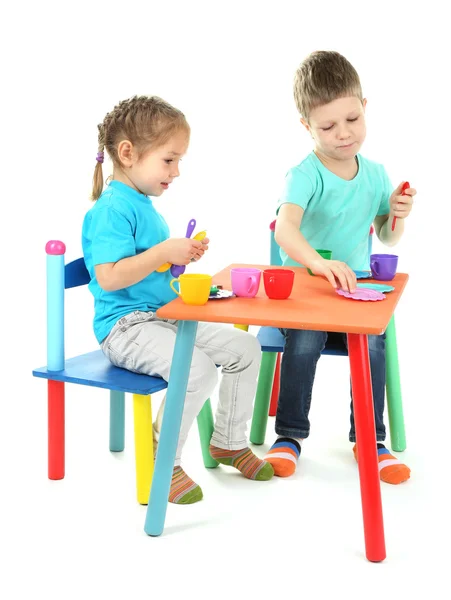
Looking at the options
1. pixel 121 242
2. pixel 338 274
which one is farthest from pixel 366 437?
pixel 121 242

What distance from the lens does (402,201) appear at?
274cm

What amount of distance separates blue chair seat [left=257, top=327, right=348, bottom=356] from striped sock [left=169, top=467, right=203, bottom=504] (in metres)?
0.47

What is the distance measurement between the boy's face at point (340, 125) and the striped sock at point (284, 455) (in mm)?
907

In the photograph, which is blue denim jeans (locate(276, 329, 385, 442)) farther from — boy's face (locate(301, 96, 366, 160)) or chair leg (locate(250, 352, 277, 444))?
boy's face (locate(301, 96, 366, 160))

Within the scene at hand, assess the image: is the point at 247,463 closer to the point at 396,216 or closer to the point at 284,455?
the point at 284,455

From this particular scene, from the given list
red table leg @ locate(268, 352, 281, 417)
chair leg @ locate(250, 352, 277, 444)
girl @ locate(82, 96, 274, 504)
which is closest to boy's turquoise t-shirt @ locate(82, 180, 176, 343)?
girl @ locate(82, 96, 274, 504)

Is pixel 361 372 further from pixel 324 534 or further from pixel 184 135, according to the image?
pixel 184 135

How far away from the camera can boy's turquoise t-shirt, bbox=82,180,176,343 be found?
248 centimetres

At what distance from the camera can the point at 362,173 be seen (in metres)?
2.91

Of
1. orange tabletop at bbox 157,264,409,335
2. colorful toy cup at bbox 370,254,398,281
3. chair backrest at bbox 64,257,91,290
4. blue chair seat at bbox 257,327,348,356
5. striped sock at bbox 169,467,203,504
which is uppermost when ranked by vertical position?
colorful toy cup at bbox 370,254,398,281

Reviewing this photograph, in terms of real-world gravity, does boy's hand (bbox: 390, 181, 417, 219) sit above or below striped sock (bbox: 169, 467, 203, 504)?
above

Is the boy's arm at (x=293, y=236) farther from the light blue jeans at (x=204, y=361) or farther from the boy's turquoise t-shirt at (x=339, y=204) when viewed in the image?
the light blue jeans at (x=204, y=361)

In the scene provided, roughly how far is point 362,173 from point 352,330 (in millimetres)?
1078

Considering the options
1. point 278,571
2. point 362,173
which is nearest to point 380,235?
point 362,173
